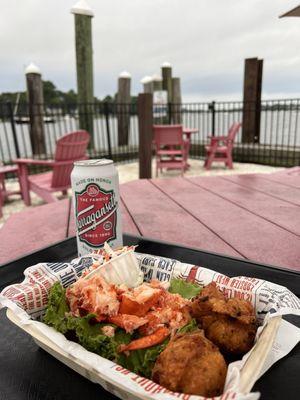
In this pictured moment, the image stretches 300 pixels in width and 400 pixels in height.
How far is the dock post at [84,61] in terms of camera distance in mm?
8219

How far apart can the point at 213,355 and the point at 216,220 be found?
1.11 meters

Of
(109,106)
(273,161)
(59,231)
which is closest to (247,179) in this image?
(59,231)

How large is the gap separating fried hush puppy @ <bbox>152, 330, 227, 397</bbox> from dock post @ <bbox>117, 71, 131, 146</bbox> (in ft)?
34.5

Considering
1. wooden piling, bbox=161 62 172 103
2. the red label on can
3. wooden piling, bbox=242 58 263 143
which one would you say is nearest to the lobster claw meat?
the red label on can

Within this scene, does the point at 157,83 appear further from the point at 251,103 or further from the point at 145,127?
the point at 145,127

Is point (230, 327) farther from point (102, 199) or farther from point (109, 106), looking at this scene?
point (109, 106)

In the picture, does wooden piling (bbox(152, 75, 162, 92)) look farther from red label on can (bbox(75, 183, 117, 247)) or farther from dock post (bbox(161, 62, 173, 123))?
red label on can (bbox(75, 183, 117, 247))

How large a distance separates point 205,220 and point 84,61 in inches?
324

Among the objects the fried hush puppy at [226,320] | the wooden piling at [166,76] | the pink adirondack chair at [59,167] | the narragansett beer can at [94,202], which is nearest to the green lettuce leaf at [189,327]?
the fried hush puppy at [226,320]

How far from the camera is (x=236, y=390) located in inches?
17.1

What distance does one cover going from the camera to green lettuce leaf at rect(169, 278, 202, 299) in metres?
0.74

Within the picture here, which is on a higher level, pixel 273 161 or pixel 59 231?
pixel 59 231

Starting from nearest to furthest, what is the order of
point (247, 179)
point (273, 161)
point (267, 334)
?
1. point (267, 334)
2. point (247, 179)
3. point (273, 161)

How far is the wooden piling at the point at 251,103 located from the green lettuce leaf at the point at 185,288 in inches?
364
